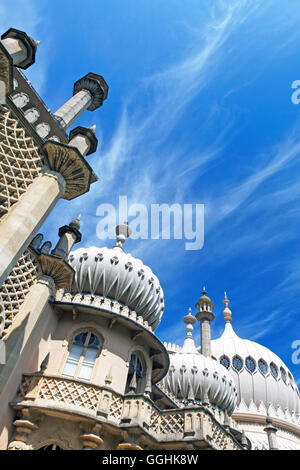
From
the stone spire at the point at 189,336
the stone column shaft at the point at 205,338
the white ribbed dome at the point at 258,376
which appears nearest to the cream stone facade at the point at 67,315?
the stone spire at the point at 189,336

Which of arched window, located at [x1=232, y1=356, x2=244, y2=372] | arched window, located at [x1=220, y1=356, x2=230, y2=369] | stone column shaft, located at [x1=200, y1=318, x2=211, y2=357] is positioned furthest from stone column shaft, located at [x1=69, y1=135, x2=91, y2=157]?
arched window, located at [x1=232, y1=356, x2=244, y2=372]

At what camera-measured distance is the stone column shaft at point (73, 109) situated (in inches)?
635

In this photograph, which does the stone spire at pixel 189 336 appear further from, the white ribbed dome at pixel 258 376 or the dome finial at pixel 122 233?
the dome finial at pixel 122 233

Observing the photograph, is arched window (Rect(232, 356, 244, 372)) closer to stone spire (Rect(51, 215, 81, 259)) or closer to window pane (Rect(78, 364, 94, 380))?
window pane (Rect(78, 364, 94, 380))

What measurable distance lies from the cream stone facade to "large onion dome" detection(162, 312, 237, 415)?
2.42m

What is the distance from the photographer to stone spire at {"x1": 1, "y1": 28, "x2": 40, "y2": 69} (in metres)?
13.0

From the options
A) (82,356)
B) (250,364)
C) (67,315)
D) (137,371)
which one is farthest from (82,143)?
(250,364)

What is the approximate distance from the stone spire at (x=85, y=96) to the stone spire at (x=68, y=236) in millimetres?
4376

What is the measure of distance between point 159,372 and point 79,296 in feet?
18.2

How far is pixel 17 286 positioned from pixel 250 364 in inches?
1282

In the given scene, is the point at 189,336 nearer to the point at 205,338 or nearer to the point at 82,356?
the point at 205,338

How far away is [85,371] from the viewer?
14.9 m

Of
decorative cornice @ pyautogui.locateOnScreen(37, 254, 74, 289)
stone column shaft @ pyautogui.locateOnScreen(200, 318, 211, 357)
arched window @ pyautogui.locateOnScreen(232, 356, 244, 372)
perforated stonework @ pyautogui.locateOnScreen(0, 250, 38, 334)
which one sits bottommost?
perforated stonework @ pyautogui.locateOnScreen(0, 250, 38, 334)
